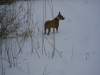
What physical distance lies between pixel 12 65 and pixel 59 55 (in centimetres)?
72

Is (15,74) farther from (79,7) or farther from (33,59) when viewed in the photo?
(79,7)

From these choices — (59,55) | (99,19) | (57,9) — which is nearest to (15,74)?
(59,55)

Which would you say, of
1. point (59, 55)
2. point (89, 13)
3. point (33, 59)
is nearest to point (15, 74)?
point (33, 59)

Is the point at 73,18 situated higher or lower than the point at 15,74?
higher

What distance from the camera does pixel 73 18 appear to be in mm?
5023

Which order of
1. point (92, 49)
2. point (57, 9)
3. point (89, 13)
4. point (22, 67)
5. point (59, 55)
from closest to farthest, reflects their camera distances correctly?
point (22, 67) → point (59, 55) → point (92, 49) → point (89, 13) → point (57, 9)

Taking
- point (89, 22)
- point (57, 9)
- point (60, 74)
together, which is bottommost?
point (60, 74)

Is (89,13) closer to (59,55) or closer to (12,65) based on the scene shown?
(59,55)

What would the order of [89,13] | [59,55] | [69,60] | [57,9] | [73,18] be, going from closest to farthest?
[69,60] → [59,55] → [73,18] → [89,13] → [57,9]

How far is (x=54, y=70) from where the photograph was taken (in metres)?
1.68

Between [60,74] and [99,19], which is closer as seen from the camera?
[60,74]

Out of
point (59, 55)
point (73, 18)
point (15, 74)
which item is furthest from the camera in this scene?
point (73, 18)

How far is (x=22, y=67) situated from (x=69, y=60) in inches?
26.2

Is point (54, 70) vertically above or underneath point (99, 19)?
underneath
